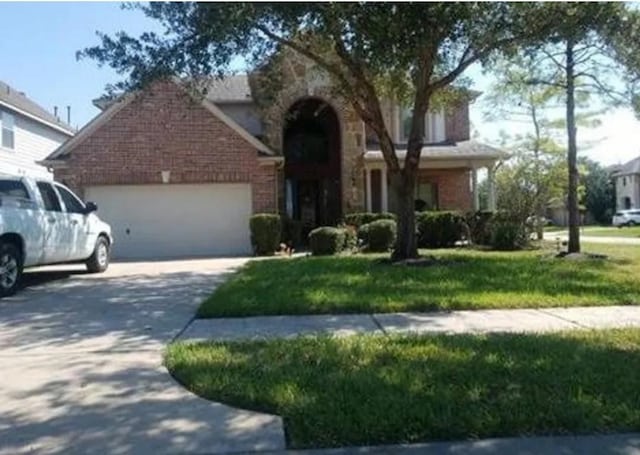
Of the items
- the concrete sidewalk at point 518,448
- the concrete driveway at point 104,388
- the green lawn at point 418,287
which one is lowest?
the concrete sidewalk at point 518,448

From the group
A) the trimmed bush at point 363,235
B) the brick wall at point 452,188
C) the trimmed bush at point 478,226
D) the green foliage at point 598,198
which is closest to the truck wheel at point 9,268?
the trimmed bush at point 363,235

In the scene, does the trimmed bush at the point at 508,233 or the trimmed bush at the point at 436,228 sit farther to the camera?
the trimmed bush at the point at 436,228

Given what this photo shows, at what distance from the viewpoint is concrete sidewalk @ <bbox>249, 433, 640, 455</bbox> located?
4473 mm

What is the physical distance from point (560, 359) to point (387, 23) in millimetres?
7668

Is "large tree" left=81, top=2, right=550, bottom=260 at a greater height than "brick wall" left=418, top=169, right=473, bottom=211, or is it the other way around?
"large tree" left=81, top=2, right=550, bottom=260

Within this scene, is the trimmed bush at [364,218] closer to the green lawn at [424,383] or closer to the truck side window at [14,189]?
the truck side window at [14,189]

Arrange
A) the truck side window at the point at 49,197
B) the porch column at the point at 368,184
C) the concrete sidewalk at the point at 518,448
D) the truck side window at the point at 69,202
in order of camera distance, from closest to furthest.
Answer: the concrete sidewalk at the point at 518,448 → the truck side window at the point at 49,197 → the truck side window at the point at 69,202 → the porch column at the point at 368,184

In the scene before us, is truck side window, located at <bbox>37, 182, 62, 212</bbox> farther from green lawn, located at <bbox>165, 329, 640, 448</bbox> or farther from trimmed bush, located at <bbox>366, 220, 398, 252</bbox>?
trimmed bush, located at <bbox>366, 220, 398, 252</bbox>

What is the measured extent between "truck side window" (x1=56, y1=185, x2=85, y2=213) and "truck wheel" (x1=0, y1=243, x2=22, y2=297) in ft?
7.15

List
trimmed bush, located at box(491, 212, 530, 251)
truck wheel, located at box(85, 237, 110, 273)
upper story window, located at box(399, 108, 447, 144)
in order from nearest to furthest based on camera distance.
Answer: truck wheel, located at box(85, 237, 110, 273) < trimmed bush, located at box(491, 212, 530, 251) < upper story window, located at box(399, 108, 447, 144)

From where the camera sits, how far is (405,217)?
1633 centimetres

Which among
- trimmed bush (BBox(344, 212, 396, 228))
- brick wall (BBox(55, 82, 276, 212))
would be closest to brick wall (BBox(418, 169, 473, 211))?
trimmed bush (BBox(344, 212, 396, 228))

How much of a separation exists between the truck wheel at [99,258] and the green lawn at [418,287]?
312 centimetres

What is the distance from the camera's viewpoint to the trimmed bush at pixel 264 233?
21.1 m
